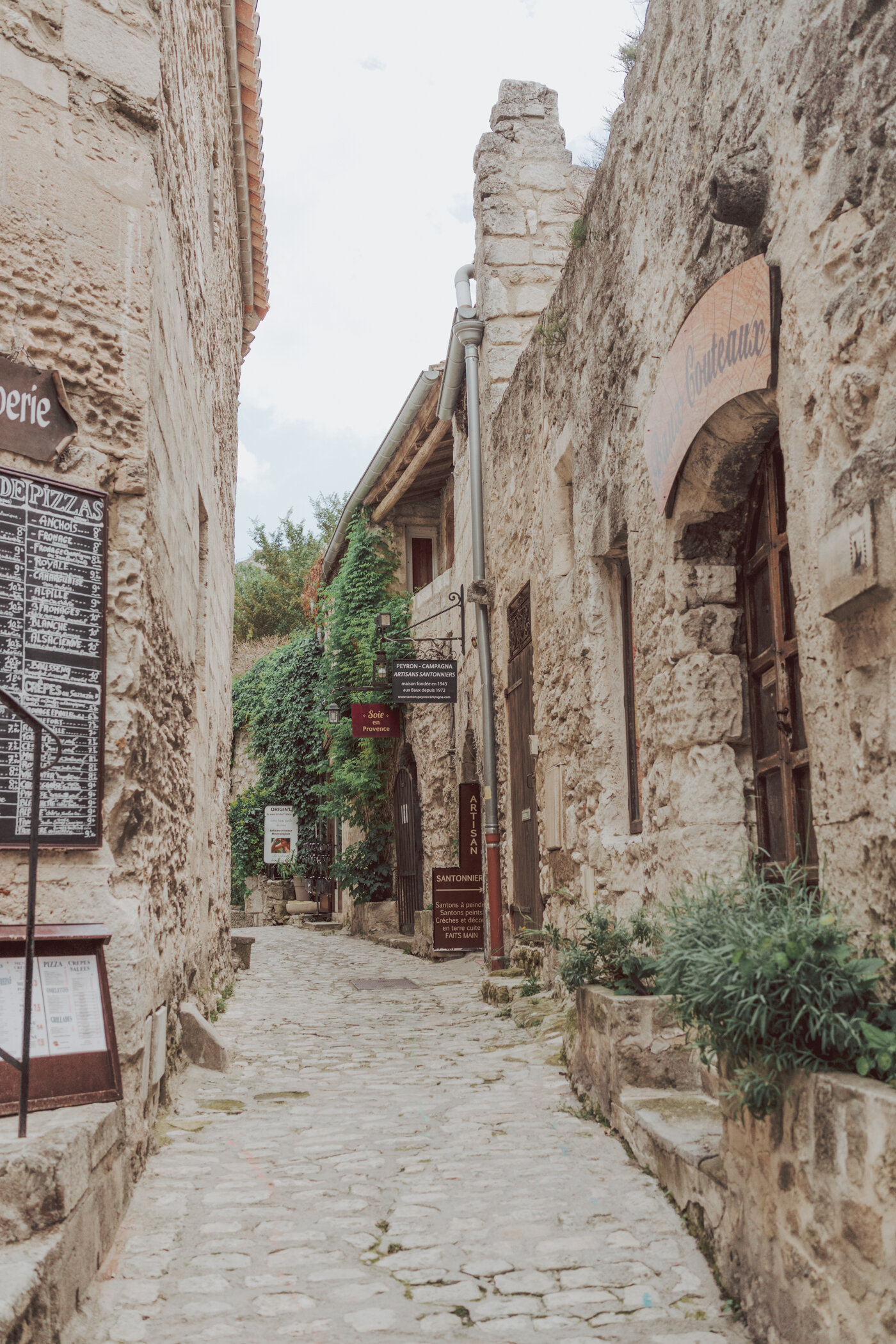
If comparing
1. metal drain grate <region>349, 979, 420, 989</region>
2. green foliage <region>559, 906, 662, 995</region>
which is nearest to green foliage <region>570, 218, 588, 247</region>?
green foliage <region>559, 906, 662, 995</region>

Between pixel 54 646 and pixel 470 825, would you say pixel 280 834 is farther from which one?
pixel 54 646

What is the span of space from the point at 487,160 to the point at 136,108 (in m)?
6.06

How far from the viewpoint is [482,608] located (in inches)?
353

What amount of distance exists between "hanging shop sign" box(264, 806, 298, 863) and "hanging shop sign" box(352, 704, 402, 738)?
194 inches

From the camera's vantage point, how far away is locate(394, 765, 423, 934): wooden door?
12.5 metres

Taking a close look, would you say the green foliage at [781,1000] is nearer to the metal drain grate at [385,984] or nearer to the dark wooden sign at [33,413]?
the dark wooden sign at [33,413]

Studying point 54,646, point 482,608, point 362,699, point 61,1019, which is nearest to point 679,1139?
point 61,1019

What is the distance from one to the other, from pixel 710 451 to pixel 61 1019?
2.61 metres

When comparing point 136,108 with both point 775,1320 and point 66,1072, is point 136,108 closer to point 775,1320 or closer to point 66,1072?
point 66,1072

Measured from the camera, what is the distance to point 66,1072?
2738mm

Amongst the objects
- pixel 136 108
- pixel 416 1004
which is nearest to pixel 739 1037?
pixel 136 108

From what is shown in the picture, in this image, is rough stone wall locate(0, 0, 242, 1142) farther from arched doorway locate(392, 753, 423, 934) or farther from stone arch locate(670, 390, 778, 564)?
arched doorway locate(392, 753, 423, 934)

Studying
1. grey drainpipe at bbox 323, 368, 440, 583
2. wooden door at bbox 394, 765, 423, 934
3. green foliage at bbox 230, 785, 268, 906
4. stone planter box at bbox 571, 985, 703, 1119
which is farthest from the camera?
green foliage at bbox 230, 785, 268, 906

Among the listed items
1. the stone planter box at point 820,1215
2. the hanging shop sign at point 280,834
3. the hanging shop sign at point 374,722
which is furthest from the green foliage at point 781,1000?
the hanging shop sign at point 280,834
